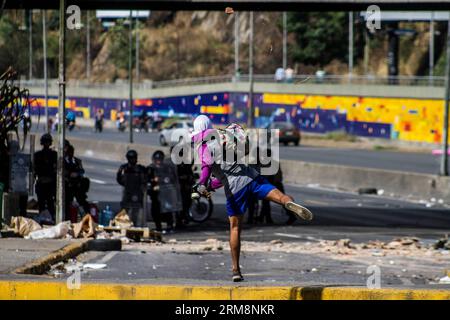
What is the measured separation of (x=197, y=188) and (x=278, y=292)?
1.61 meters

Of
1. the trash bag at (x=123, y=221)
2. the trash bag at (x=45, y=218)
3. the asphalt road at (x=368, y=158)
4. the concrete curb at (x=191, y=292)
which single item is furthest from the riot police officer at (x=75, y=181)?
the asphalt road at (x=368, y=158)

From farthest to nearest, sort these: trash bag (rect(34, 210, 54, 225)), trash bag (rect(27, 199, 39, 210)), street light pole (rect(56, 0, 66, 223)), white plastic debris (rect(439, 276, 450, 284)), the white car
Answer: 1. the white car
2. trash bag (rect(27, 199, 39, 210))
3. trash bag (rect(34, 210, 54, 225))
4. street light pole (rect(56, 0, 66, 223))
5. white plastic debris (rect(439, 276, 450, 284))

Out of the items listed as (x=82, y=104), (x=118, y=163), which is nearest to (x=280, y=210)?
(x=118, y=163)

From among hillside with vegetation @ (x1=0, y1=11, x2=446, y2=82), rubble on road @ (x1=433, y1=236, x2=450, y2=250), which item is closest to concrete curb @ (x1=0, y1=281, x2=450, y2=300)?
rubble on road @ (x1=433, y1=236, x2=450, y2=250)

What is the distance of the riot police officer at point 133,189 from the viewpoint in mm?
25203

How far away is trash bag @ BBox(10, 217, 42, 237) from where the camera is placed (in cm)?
2142

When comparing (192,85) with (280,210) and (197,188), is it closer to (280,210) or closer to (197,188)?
(280,210)

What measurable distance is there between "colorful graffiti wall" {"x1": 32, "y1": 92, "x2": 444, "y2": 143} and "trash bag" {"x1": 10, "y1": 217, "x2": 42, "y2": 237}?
44.5 metres

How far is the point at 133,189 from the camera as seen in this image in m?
25.3

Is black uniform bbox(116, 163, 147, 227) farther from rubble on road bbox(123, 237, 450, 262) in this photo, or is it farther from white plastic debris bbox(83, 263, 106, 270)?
white plastic debris bbox(83, 263, 106, 270)

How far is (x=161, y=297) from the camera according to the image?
12812 mm

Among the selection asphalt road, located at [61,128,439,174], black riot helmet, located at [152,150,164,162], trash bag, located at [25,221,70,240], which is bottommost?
asphalt road, located at [61,128,439,174]
